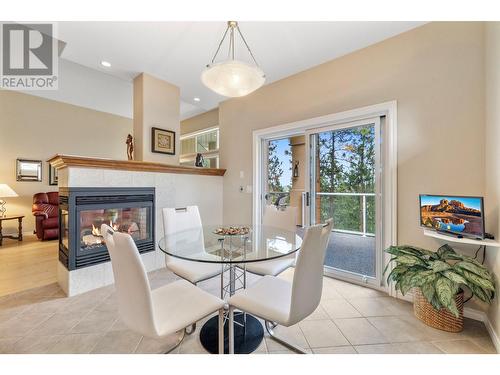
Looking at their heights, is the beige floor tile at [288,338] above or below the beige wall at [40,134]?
below

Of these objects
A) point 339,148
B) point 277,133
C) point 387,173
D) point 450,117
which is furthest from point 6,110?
point 450,117

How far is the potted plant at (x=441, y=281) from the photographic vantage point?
1.54 metres

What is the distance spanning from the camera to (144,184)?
286cm

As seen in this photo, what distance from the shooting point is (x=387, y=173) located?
231 centimetres

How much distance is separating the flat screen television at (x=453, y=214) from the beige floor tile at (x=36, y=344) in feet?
10.3

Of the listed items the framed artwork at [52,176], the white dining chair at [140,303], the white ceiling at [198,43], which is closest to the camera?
the white dining chair at [140,303]

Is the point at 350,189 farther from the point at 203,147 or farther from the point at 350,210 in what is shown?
the point at 203,147

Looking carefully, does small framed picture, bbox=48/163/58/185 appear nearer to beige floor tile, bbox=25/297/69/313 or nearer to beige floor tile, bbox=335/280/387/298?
beige floor tile, bbox=25/297/69/313

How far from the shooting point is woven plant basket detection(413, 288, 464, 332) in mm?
1672

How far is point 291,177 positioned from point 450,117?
200 cm

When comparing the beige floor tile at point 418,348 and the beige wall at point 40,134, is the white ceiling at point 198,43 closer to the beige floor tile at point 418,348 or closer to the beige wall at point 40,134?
the beige floor tile at point 418,348

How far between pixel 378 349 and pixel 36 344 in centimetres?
243

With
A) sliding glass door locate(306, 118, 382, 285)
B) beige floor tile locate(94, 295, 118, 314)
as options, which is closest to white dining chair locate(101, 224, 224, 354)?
beige floor tile locate(94, 295, 118, 314)

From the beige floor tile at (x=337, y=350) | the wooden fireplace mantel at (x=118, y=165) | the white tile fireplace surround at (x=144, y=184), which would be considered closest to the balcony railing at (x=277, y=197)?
the white tile fireplace surround at (x=144, y=184)
